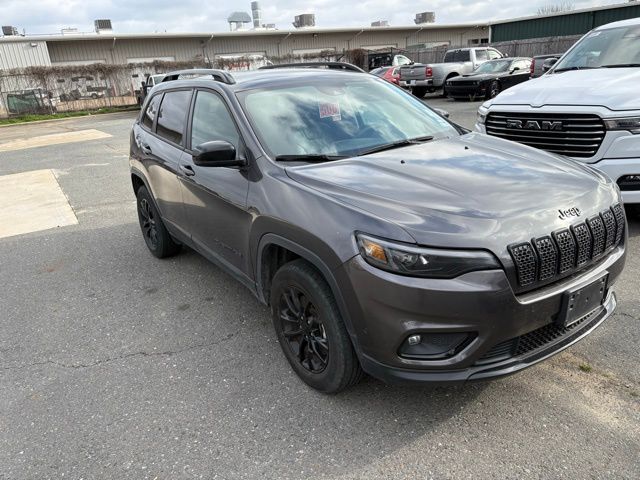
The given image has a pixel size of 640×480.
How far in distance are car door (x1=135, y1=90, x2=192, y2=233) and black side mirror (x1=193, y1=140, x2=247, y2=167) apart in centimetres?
108

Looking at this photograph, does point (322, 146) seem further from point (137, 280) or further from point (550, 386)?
point (137, 280)

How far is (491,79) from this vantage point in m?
17.7

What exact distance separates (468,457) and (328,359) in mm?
835

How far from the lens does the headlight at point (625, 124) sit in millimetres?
4535

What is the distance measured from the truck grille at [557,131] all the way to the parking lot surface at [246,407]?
44.6 inches

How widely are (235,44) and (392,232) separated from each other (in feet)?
136

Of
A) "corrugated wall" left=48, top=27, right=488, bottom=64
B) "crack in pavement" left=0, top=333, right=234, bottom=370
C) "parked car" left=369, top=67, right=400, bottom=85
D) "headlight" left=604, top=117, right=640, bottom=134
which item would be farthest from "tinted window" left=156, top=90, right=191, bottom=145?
"corrugated wall" left=48, top=27, right=488, bottom=64

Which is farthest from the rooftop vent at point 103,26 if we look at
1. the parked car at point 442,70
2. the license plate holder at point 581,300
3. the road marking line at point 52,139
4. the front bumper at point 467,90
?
the license plate holder at point 581,300

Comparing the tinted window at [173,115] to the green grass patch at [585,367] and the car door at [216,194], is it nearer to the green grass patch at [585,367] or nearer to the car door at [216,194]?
the car door at [216,194]

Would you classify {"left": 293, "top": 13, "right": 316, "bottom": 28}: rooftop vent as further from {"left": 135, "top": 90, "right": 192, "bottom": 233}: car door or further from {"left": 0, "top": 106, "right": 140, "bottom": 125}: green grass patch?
{"left": 135, "top": 90, "right": 192, "bottom": 233}: car door

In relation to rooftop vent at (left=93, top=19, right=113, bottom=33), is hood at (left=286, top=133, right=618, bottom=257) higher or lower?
lower

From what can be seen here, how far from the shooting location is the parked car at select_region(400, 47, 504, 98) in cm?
2036

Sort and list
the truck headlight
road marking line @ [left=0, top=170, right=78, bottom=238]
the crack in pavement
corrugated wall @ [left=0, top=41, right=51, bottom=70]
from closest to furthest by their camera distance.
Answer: the crack in pavement, the truck headlight, road marking line @ [left=0, top=170, right=78, bottom=238], corrugated wall @ [left=0, top=41, right=51, bottom=70]

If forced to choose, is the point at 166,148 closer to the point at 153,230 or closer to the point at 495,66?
the point at 153,230
